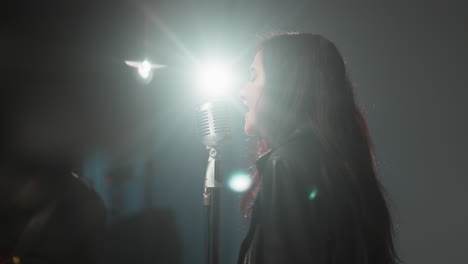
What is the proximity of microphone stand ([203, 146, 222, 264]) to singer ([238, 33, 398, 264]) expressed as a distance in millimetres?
204

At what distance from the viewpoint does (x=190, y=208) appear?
221 centimetres

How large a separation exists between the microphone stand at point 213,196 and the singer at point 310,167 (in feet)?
0.67

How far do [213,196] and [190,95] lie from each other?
115 cm

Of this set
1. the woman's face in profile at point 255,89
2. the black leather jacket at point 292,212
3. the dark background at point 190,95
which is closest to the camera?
the black leather jacket at point 292,212

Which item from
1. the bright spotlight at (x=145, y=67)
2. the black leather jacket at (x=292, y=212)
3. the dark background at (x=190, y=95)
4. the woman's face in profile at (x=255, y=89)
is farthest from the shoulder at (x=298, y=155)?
the bright spotlight at (x=145, y=67)

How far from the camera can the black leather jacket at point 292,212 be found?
76 cm

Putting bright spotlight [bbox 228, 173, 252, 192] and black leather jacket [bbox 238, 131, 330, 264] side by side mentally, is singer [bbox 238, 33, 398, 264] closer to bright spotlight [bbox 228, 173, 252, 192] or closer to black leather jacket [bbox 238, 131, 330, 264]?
black leather jacket [bbox 238, 131, 330, 264]

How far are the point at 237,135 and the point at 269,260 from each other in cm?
127

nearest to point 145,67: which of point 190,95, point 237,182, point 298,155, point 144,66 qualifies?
point 144,66

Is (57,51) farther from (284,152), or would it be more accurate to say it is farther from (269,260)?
(269,260)

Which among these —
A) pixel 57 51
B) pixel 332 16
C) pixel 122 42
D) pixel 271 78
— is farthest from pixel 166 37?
pixel 271 78

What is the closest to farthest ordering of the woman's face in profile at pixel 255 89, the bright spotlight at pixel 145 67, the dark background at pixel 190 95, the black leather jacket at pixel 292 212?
the black leather jacket at pixel 292 212 → the woman's face in profile at pixel 255 89 → the dark background at pixel 190 95 → the bright spotlight at pixel 145 67

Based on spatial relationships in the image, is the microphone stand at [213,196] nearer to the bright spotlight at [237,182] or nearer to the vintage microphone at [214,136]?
the vintage microphone at [214,136]

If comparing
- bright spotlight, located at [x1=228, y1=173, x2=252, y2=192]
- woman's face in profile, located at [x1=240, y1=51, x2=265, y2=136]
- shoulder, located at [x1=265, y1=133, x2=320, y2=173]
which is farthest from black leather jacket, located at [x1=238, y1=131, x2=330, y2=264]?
bright spotlight, located at [x1=228, y1=173, x2=252, y2=192]
